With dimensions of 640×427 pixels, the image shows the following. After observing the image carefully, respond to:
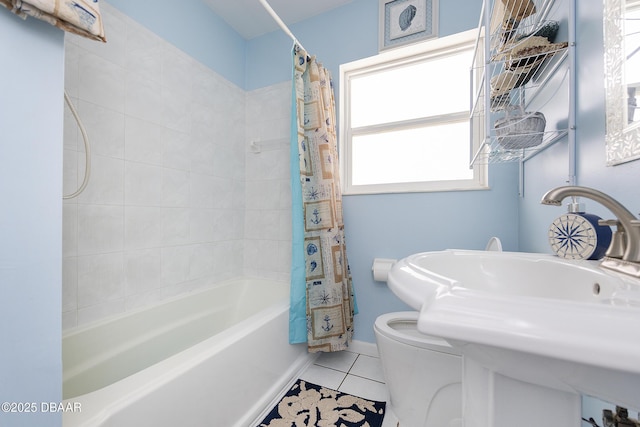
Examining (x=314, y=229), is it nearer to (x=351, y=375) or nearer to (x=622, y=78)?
(x=351, y=375)

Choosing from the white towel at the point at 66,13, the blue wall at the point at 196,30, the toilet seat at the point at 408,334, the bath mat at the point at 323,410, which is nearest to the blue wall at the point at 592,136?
the toilet seat at the point at 408,334

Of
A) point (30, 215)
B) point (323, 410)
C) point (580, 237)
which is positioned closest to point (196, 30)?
point (30, 215)

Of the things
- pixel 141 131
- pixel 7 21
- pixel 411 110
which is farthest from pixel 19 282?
pixel 411 110

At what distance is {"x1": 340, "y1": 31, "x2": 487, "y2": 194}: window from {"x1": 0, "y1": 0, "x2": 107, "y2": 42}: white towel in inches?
57.0

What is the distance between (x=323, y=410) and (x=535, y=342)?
1306 mm

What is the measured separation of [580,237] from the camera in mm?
587

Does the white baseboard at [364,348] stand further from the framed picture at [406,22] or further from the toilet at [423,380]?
the framed picture at [406,22]

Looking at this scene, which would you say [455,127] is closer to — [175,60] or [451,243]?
[451,243]

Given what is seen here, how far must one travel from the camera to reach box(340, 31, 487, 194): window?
165 cm

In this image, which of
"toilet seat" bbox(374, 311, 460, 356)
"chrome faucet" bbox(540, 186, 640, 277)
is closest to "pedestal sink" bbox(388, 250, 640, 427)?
"chrome faucet" bbox(540, 186, 640, 277)

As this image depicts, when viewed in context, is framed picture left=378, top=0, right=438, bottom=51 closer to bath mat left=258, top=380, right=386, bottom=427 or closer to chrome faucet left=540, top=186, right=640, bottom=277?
chrome faucet left=540, top=186, right=640, bottom=277

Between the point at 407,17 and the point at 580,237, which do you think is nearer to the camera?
the point at 580,237

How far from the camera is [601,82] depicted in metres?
0.65

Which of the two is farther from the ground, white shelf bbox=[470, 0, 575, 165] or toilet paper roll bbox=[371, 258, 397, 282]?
white shelf bbox=[470, 0, 575, 165]
